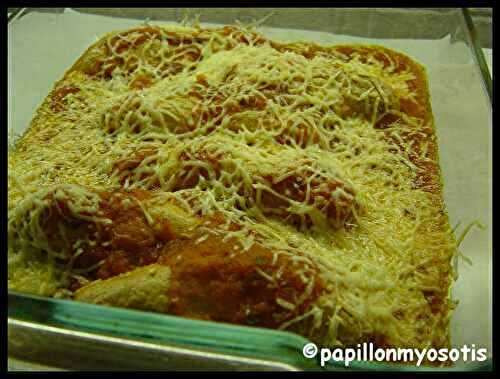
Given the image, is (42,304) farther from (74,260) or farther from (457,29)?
(457,29)

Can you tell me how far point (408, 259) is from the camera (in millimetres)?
1898

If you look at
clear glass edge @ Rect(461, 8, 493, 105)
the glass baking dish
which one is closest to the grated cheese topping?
the glass baking dish

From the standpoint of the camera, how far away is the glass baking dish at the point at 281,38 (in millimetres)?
1437

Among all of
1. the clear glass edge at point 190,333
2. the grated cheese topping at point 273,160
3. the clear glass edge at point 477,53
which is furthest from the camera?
the clear glass edge at point 477,53

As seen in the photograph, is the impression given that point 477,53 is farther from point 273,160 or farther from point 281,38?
point 273,160

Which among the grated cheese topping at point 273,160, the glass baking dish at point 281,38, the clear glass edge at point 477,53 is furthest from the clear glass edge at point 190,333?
the clear glass edge at point 477,53

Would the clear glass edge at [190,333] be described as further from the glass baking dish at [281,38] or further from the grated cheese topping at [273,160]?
the grated cheese topping at [273,160]

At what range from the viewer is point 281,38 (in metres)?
2.88

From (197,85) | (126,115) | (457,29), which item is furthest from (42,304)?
(457,29)

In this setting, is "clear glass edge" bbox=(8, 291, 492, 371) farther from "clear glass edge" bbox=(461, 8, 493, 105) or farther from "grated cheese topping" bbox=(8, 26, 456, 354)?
"clear glass edge" bbox=(461, 8, 493, 105)

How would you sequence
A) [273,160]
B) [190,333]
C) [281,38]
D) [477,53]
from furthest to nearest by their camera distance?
[281,38]
[477,53]
[273,160]
[190,333]

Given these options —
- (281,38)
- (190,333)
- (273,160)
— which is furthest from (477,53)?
(190,333)

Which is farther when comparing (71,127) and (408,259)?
(71,127)

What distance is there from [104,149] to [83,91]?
15.8 inches
